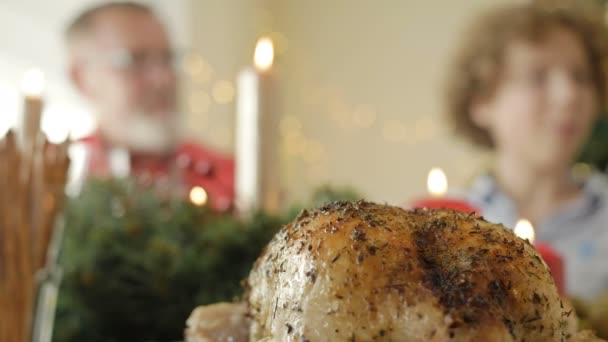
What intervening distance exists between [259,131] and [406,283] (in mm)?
431

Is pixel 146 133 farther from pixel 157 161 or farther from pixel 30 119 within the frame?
pixel 30 119

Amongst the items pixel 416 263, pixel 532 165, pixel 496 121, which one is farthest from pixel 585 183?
pixel 416 263

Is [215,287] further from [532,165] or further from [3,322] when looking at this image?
[532,165]

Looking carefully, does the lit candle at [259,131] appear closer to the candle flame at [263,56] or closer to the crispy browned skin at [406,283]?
the candle flame at [263,56]

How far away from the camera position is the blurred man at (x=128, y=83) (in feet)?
8.52

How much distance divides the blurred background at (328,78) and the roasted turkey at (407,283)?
2.23 metres

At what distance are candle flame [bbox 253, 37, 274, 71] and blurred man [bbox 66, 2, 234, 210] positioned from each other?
1.74 metres

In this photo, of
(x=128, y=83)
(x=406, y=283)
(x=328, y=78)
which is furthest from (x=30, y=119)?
(x=328, y=78)

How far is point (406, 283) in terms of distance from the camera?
39 centimetres

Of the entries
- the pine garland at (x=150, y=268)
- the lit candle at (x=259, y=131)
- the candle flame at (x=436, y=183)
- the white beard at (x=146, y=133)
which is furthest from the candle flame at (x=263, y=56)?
the white beard at (x=146, y=133)

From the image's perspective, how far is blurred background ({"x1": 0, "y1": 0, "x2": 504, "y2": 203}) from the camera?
2602mm

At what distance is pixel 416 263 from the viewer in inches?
16.0

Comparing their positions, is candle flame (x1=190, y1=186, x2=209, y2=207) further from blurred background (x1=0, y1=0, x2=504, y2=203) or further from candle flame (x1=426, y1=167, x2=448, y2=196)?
blurred background (x1=0, y1=0, x2=504, y2=203)

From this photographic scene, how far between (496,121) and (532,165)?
0.73ft
